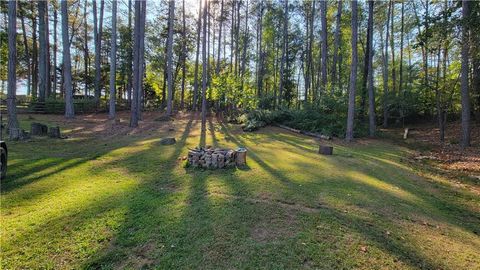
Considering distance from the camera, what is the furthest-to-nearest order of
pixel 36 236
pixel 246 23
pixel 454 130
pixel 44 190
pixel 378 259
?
pixel 246 23 < pixel 454 130 < pixel 44 190 < pixel 36 236 < pixel 378 259

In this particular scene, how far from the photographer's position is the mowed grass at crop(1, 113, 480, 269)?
304 centimetres

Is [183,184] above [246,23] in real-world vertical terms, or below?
below

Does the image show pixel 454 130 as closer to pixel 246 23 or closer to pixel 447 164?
pixel 447 164

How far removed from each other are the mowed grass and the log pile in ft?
0.83

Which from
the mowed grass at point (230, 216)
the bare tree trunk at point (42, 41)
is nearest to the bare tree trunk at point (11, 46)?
the mowed grass at point (230, 216)

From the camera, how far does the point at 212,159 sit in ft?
20.9

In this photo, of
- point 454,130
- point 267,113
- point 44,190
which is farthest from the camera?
point 454,130

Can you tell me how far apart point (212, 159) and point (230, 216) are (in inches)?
103

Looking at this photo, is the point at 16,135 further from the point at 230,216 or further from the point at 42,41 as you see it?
the point at 42,41

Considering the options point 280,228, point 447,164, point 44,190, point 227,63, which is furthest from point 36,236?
point 227,63

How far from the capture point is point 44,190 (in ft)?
16.0

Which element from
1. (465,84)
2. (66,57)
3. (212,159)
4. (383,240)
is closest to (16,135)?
(212,159)

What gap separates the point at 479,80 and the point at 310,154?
14.4 meters

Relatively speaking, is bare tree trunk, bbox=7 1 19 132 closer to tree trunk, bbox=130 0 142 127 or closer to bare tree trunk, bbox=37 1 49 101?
tree trunk, bbox=130 0 142 127
